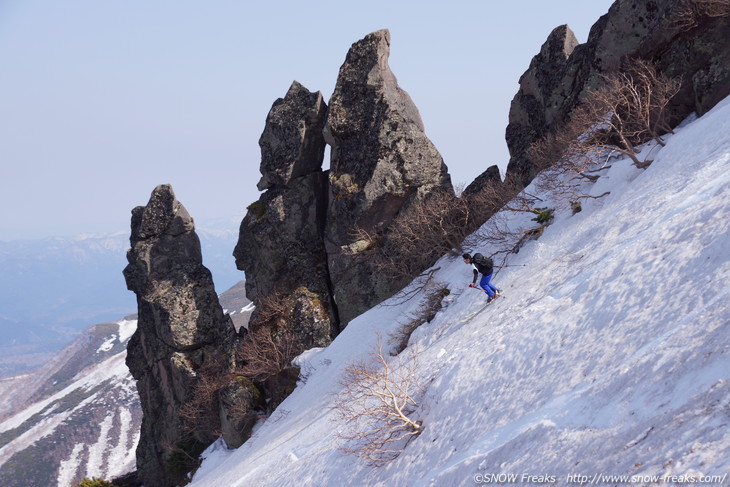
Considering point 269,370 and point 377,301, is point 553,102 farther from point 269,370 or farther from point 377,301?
point 269,370

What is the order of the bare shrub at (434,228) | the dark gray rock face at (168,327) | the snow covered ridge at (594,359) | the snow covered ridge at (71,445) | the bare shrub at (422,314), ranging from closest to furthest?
the snow covered ridge at (594,359) → the bare shrub at (422,314) → the bare shrub at (434,228) → the dark gray rock face at (168,327) → the snow covered ridge at (71,445)

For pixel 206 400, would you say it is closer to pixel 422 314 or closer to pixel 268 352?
pixel 268 352

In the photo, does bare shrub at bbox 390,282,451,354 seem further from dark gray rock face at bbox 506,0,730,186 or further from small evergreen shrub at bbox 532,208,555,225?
dark gray rock face at bbox 506,0,730,186

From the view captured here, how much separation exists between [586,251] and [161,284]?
90.7 ft

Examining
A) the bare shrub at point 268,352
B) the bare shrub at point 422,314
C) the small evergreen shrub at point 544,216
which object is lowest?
the bare shrub at point 422,314

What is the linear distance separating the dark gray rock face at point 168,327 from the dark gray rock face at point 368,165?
32.5ft

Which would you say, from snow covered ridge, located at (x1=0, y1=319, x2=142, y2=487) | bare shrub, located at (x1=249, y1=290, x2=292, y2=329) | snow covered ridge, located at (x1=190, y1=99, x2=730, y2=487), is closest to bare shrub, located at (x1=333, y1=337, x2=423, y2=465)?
snow covered ridge, located at (x1=190, y1=99, x2=730, y2=487)

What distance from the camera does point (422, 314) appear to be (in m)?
20.6

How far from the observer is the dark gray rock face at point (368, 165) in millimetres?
28094

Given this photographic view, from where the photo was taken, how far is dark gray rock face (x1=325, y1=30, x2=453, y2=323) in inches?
1106

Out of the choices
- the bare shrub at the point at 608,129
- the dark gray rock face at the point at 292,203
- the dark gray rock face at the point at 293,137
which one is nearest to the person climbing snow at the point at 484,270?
the bare shrub at the point at 608,129

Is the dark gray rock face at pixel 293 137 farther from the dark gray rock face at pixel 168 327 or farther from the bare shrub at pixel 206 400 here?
the bare shrub at pixel 206 400

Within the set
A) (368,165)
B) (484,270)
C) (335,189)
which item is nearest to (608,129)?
(484,270)

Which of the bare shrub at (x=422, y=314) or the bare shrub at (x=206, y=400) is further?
the bare shrub at (x=206, y=400)
